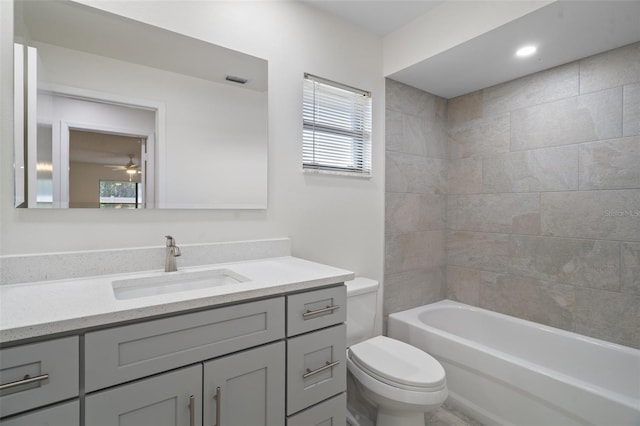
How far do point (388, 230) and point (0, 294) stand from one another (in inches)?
82.0

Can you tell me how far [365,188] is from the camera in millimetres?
2273

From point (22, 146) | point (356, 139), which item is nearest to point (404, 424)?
point (356, 139)

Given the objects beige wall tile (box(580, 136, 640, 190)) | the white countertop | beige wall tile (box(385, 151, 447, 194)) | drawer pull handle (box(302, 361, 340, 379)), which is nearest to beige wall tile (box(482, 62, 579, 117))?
beige wall tile (box(580, 136, 640, 190))

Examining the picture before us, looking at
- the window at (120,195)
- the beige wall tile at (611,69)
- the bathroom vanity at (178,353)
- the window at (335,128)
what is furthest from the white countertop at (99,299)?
the beige wall tile at (611,69)

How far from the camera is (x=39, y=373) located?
2.59 ft

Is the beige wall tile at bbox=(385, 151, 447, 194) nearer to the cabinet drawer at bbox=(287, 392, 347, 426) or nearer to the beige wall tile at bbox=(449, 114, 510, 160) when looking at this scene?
the beige wall tile at bbox=(449, 114, 510, 160)

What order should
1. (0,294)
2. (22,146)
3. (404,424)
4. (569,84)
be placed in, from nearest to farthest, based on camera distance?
(0,294)
(22,146)
(404,424)
(569,84)

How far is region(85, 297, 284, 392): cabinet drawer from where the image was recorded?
857 mm

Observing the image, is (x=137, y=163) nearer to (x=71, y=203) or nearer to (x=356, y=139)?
(x=71, y=203)

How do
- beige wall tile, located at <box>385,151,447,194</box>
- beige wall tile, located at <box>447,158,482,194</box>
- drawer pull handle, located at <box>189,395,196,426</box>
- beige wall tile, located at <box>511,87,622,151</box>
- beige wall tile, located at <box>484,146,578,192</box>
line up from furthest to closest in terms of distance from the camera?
1. beige wall tile, located at <box>447,158,482,194</box>
2. beige wall tile, located at <box>385,151,447,194</box>
3. beige wall tile, located at <box>484,146,578,192</box>
4. beige wall tile, located at <box>511,87,622,151</box>
5. drawer pull handle, located at <box>189,395,196,426</box>

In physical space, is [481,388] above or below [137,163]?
below

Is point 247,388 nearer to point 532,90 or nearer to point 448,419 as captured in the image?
point 448,419

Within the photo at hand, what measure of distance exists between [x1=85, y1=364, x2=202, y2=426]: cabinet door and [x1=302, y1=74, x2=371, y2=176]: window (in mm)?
1316

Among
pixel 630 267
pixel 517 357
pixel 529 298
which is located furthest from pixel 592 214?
pixel 517 357
